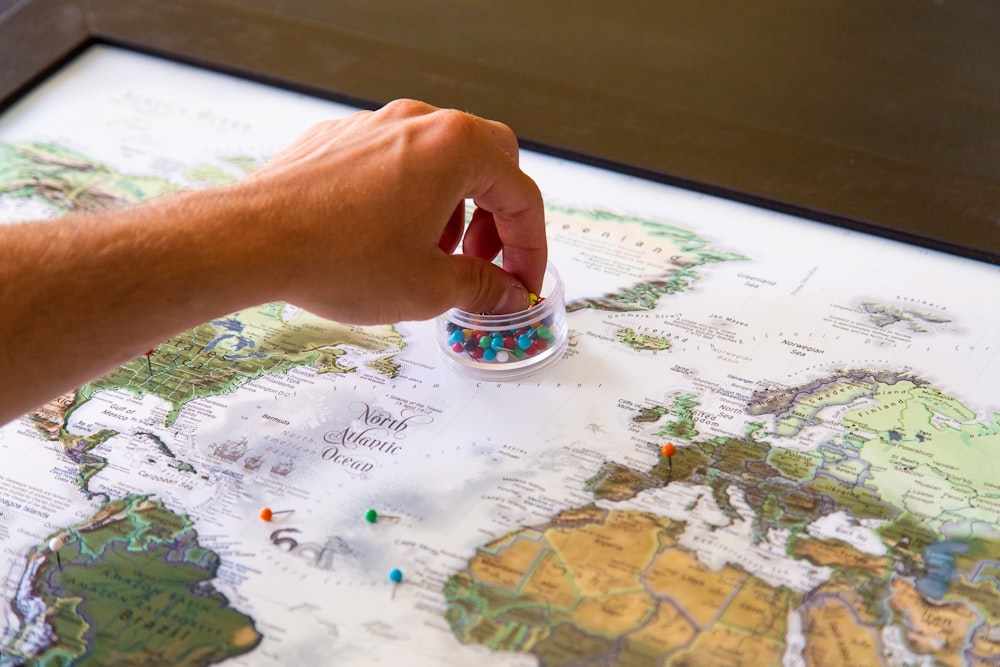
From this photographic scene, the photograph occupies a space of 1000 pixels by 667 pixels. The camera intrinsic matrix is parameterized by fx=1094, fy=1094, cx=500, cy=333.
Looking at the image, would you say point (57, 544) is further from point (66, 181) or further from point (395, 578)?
point (66, 181)

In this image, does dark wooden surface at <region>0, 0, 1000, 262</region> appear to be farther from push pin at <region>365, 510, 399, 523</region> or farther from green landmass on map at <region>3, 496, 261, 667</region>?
green landmass on map at <region>3, 496, 261, 667</region>

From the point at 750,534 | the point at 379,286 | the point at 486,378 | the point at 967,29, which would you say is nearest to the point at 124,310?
the point at 379,286

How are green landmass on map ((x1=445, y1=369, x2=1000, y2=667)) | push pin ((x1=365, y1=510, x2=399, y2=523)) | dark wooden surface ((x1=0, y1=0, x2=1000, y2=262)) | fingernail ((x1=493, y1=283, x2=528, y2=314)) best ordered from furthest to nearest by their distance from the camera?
1. dark wooden surface ((x1=0, y1=0, x2=1000, y2=262))
2. fingernail ((x1=493, y1=283, x2=528, y2=314))
3. push pin ((x1=365, y1=510, x2=399, y2=523))
4. green landmass on map ((x1=445, y1=369, x2=1000, y2=667))

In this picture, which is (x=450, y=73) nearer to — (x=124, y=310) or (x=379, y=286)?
(x=379, y=286)

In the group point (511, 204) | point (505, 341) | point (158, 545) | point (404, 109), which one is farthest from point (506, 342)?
point (158, 545)

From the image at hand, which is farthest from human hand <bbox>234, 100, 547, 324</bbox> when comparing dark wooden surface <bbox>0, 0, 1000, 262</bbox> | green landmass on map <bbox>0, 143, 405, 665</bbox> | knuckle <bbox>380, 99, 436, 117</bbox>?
dark wooden surface <bbox>0, 0, 1000, 262</bbox>

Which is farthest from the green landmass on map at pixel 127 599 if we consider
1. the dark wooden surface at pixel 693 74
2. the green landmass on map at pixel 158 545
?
the dark wooden surface at pixel 693 74
